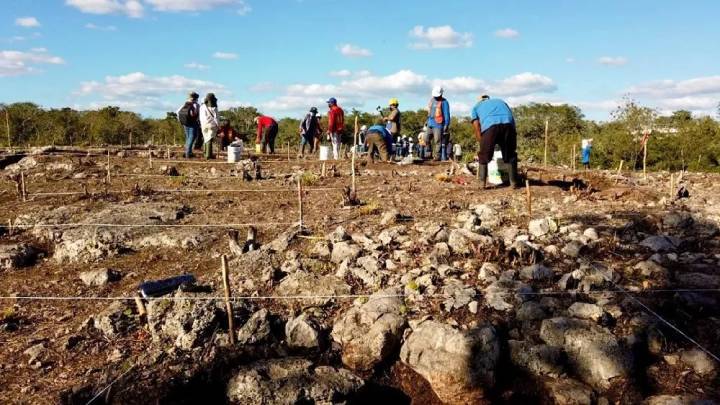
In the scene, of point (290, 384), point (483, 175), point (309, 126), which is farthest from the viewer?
point (309, 126)

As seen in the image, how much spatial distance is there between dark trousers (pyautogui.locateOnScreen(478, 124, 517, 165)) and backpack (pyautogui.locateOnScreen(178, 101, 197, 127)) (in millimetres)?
7040

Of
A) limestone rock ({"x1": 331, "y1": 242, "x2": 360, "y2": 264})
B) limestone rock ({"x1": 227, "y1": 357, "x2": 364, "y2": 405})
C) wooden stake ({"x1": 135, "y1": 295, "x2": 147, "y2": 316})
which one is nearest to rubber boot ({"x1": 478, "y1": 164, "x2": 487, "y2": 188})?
limestone rock ({"x1": 331, "y1": 242, "x2": 360, "y2": 264})

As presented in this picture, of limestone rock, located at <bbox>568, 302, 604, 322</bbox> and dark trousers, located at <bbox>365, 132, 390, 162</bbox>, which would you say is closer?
limestone rock, located at <bbox>568, 302, 604, 322</bbox>

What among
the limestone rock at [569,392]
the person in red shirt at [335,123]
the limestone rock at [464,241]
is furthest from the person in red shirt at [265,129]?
the limestone rock at [569,392]

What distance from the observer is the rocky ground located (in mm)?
4227

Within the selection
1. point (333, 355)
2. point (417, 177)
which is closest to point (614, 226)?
point (333, 355)

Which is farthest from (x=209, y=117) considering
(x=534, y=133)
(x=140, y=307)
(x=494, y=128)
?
(x=534, y=133)

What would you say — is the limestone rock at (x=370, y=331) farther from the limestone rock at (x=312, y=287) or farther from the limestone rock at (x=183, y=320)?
the limestone rock at (x=183, y=320)

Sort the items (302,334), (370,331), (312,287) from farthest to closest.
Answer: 1. (312,287)
2. (302,334)
3. (370,331)

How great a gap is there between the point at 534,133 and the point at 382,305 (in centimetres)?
3684

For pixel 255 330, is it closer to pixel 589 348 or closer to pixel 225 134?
pixel 589 348

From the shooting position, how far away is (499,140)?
7.93 meters

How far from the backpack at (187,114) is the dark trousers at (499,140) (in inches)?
277

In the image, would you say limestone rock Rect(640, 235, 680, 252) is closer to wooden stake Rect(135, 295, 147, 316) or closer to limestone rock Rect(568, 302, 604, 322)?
limestone rock Rect(568, 302, 604, 322)
